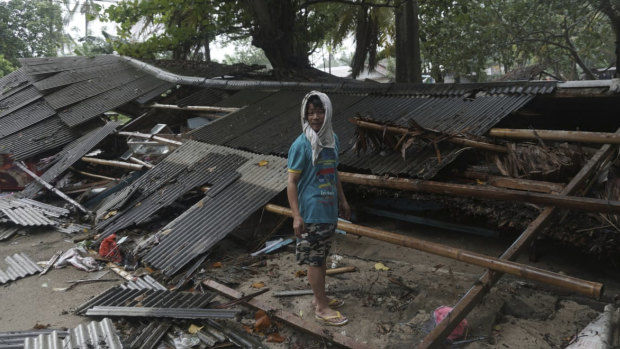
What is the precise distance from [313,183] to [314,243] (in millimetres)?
436

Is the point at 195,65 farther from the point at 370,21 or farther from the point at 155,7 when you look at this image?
the point at 370,21

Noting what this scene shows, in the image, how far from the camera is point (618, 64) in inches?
389

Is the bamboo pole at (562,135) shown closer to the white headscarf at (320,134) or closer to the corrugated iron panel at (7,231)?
the white headscarf at (320,134)

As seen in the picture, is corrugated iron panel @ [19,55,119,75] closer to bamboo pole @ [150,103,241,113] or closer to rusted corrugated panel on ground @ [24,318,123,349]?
bamboo pole @ [150,103,241,113]

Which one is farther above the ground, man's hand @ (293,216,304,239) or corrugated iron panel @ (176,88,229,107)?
corrugated iron panel @ (176,88,229,107)

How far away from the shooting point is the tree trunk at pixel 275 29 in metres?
10.5

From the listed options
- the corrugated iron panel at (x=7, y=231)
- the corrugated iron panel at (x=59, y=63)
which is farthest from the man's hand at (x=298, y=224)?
the corrugated iron panel at (x=59, y=63)

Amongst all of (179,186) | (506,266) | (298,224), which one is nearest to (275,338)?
(298,224)

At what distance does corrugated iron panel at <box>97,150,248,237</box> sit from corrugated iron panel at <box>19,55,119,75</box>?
8344 mm

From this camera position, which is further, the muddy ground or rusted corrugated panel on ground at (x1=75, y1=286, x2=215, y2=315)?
rusted corrugated panel on ground at (x1=75, y1=286, x2=215, y2=315)

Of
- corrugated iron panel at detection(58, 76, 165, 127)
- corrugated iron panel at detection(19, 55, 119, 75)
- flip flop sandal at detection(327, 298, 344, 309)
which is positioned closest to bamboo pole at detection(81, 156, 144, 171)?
corrugated iron panel at detection(58, 76, 165, 127)

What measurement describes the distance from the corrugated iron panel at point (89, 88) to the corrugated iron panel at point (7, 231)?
4.56 meters

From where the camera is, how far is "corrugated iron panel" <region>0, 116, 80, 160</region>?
8.65 m

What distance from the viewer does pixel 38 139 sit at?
9078 millimetres
